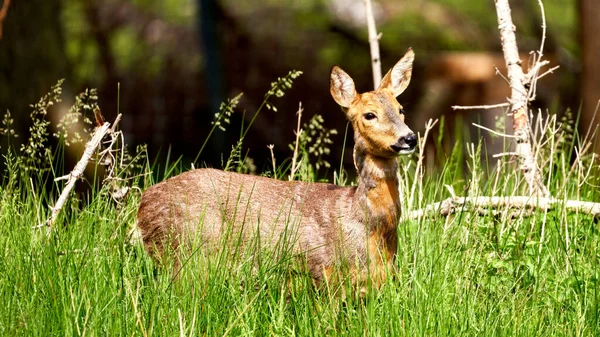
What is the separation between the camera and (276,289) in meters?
4.31

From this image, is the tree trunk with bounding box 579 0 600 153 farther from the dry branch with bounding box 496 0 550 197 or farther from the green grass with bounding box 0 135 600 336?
the green grass with bounding box 0 135 600 336

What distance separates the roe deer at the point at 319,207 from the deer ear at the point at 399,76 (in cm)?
4

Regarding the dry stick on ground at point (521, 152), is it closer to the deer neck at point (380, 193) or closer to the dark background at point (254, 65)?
the deer neck at point (380, 193)

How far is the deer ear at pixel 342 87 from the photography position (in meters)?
4.86

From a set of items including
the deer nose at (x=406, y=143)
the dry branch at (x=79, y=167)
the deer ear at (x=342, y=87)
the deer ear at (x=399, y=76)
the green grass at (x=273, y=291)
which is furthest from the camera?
the deer ear at (x=399, y=76)

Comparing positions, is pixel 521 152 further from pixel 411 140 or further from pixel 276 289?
pixel 276 289

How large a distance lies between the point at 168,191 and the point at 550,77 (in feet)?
29.8

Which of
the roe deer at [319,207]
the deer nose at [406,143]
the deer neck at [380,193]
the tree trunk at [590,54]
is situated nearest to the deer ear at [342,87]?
the roe deer at [319,207]

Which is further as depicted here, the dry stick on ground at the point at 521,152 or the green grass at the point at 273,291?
the dry stick on ground at the point at 521,152

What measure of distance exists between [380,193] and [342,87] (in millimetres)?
544

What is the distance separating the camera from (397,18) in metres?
14.5

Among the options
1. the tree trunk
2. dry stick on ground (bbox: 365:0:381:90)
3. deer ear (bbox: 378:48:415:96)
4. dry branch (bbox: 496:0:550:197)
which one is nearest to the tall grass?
dry branch (bbox: 496:0:550:197)

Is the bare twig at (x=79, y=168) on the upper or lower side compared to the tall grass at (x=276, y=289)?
upper

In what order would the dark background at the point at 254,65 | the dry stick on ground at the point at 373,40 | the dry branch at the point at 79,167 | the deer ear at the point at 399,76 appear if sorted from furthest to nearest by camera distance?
the dark background at the point at 254,65 < the dry stick on ground at the point at 373,40 < the deer ear at the point at 399,76 < the dry branch at the point at 79,167
